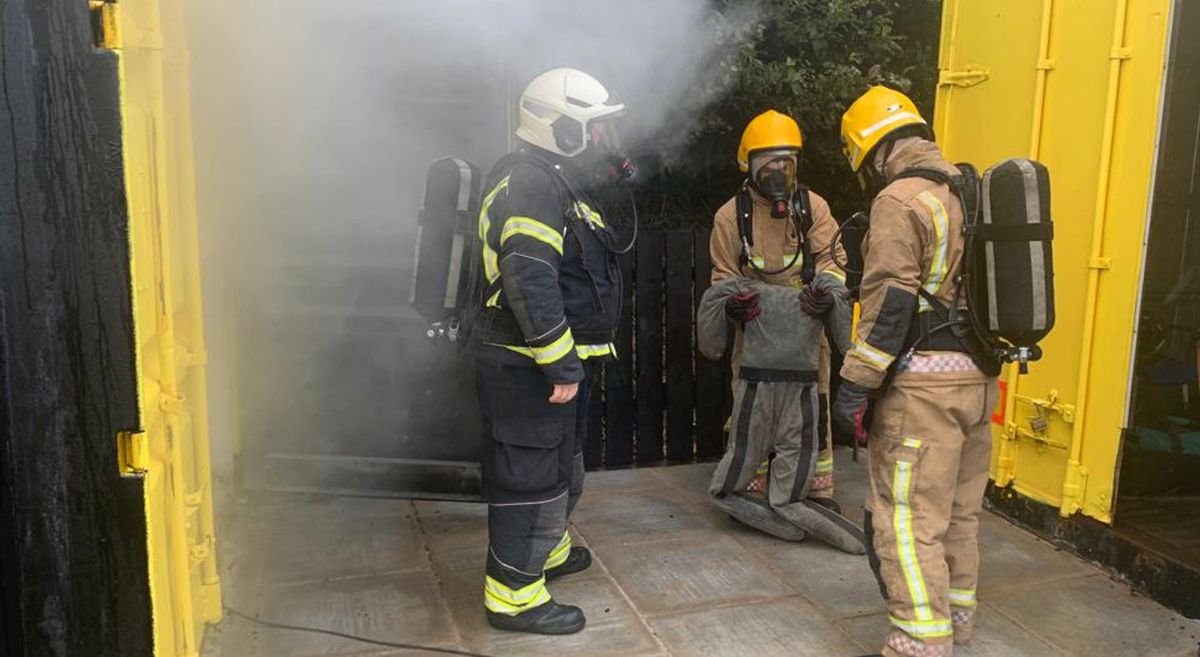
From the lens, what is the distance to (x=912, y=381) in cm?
310

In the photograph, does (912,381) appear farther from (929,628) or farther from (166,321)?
(166,321)

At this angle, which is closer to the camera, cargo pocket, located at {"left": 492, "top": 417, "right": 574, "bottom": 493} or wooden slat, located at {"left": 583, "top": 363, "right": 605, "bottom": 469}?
cargo pocket, located at {"left": 492, "top": 417, "right": 574, "bottom": 493}

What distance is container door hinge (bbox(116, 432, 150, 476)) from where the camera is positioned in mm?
1919

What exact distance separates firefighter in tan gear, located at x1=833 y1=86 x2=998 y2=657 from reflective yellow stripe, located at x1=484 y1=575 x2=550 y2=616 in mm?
1194

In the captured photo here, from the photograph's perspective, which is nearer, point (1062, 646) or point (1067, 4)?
point (1062, 646)

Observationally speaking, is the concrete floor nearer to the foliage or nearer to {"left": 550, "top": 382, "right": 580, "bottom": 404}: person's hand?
{"left": 550, "top": 382, "right": 580, "bottom": 404}: person's hand

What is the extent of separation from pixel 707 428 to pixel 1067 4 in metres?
2.85

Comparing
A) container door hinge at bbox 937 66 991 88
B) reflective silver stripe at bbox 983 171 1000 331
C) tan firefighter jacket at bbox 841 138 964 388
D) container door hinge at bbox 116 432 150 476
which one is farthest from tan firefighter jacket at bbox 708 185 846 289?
container door hinge at bbox 116 432 150 476

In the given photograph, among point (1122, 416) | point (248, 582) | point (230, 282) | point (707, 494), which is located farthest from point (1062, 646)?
point (230, 282)

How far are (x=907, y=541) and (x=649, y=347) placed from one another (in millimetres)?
2502

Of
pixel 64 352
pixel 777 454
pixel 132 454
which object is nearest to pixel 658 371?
pixel 777 454

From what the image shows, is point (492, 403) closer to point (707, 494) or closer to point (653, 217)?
point (707, 494)

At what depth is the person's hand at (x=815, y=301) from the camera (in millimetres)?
4180

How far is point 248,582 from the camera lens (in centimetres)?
381
